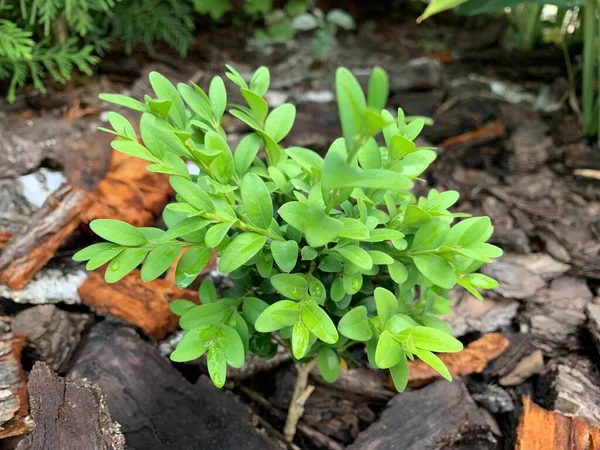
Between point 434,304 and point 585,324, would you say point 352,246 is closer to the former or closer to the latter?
point 434,304

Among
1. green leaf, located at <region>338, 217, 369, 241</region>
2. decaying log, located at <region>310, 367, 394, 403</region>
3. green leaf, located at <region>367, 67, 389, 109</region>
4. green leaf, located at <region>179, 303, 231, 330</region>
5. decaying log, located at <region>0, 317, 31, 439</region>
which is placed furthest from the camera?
decaying log, located at <region>310, 367, 394, 403</region>

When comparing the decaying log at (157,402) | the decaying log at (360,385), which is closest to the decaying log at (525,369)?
the decaying log at (360,385)

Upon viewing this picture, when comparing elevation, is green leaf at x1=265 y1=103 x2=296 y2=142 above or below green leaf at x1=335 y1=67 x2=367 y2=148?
below

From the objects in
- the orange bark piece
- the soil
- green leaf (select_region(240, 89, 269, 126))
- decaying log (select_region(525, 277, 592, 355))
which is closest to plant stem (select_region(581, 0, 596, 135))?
the soil

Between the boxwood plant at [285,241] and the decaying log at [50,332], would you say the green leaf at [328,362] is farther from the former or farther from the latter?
the decaying log at [50,332]

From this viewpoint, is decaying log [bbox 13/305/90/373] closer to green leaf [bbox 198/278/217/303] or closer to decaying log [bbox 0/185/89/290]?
decaying log [bbox 0/185/89/290]

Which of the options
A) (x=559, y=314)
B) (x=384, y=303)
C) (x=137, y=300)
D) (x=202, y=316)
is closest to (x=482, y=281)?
(x=384, y=303)

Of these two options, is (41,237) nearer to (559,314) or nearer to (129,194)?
(129,194)
